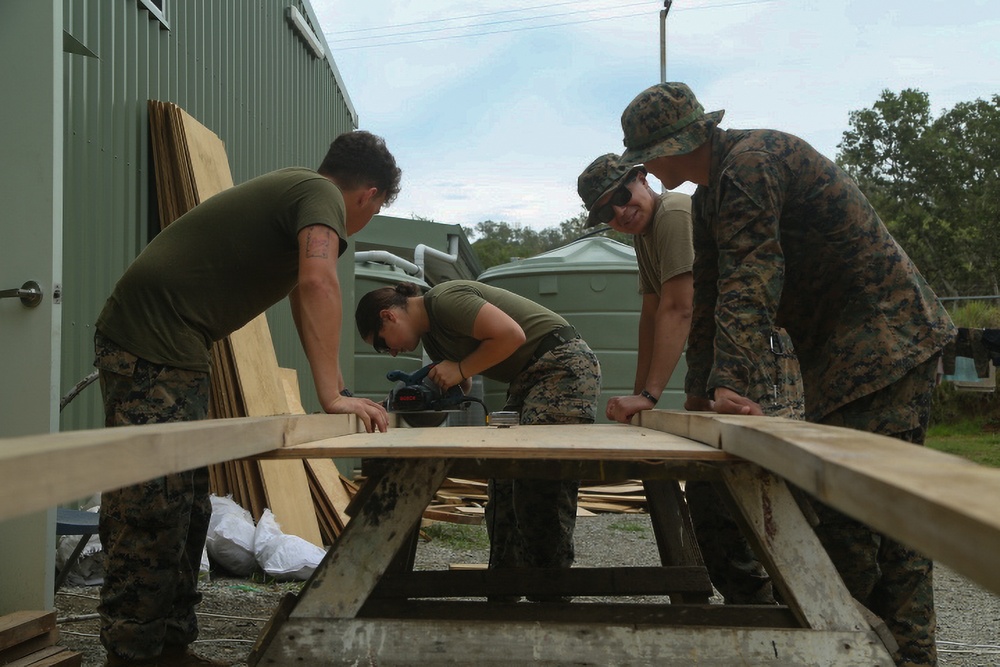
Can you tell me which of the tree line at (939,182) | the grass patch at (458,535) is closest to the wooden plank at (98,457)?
the grass patch at (458,535)

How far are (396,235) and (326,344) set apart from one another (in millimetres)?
13694

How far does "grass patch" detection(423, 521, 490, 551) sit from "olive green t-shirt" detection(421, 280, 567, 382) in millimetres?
2762

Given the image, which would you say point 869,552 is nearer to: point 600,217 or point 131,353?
point 600,217

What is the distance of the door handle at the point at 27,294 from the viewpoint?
3.10 meters

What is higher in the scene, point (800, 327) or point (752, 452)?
point (800, 327)

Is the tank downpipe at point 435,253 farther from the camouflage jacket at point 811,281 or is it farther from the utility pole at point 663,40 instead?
the camouflage jacket at point 811,281

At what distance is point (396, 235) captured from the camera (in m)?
16.2

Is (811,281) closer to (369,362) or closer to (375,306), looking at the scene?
(375,306)

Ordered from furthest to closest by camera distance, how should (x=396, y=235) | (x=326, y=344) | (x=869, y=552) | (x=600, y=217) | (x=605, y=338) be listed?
1. (x=396, y=235)
2. (x=605, y=338)
3. (x=600, y=217)
4. (x=326, y=344)
5. (x=869, y=552)

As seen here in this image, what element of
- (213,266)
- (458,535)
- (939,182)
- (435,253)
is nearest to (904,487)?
(213,266)

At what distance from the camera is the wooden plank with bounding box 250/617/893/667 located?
162cm

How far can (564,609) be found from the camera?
6.50 feet

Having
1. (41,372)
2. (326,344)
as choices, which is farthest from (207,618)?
(326,344)

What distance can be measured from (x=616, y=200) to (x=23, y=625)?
8.75ft
